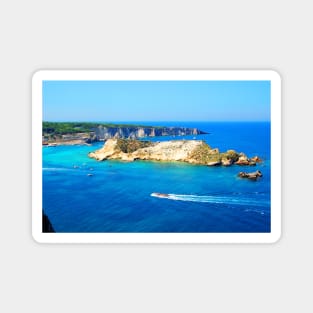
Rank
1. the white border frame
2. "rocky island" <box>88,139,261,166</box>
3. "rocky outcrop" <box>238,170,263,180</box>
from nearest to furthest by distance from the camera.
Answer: the white border frame → "rocky outcrop" <box>238,170,263,180</box> → "rocky island" <box>88,139,261,166</box>

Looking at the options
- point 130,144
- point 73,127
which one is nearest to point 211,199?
point 130,144

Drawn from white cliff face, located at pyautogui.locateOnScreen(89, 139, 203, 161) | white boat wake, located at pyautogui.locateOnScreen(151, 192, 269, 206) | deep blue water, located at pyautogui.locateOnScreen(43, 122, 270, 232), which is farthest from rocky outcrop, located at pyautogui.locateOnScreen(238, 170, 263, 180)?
white cliff face, located at pyautogui.locateOnScreen(89, 139, 203, 161)

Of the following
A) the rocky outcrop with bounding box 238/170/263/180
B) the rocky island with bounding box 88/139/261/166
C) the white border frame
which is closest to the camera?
the white border frame

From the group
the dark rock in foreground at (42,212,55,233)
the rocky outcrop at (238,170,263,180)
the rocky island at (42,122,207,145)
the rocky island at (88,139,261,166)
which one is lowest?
the dark rock in foreground at (42,212,55,233)

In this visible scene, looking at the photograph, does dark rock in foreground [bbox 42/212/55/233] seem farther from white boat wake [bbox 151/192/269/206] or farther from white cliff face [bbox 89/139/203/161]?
white boat wake [bbox 151/192/269/206]

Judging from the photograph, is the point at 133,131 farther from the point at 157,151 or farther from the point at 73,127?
the point at 73,127
